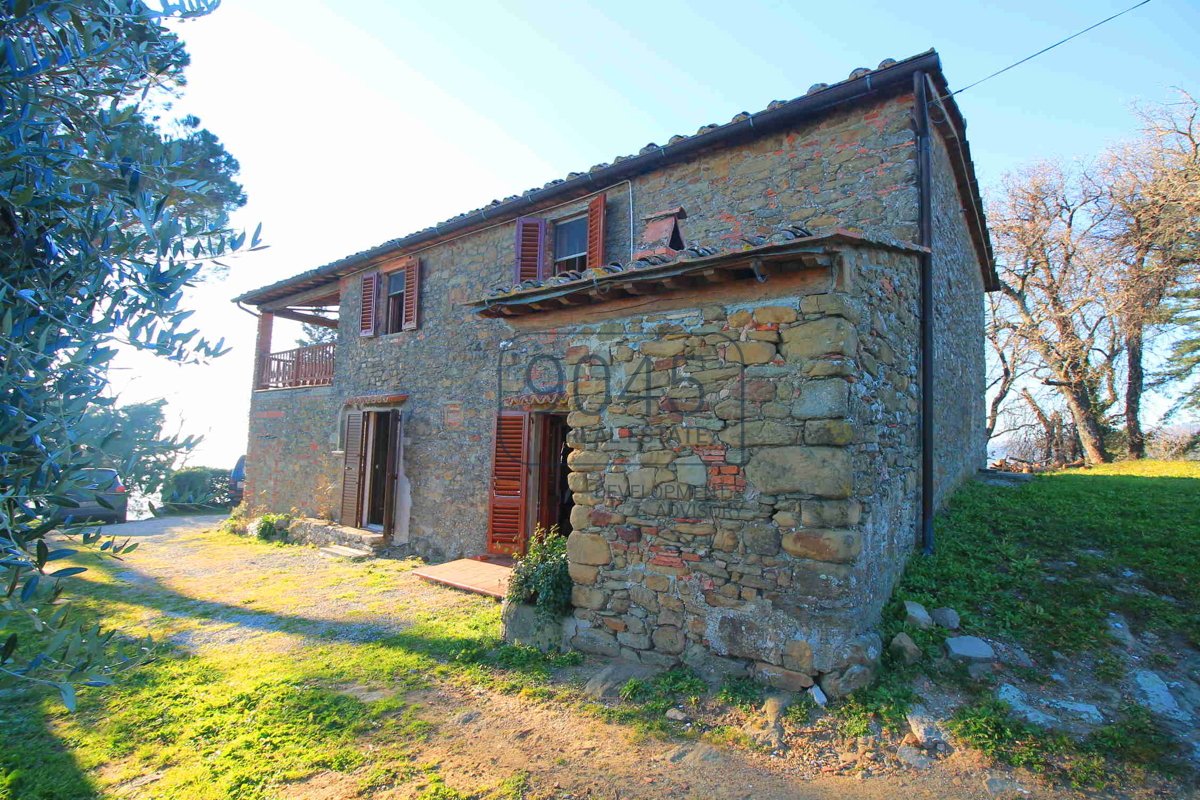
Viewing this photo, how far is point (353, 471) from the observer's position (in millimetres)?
10852

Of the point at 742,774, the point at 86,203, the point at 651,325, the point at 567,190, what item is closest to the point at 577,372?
the point at 651,325

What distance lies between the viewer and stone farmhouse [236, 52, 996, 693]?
4.12m

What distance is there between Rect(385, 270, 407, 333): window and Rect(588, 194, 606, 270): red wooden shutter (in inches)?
174

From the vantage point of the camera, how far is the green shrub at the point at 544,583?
5121mm

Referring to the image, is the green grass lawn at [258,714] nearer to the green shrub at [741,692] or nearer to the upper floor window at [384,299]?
the green shrub at [741,692]

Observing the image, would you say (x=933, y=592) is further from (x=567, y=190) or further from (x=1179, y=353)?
(x=1179, y=353)

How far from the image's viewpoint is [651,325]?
16.0 feet

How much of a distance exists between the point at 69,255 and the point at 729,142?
661cm

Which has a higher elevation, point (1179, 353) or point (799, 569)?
point (1179, 353)

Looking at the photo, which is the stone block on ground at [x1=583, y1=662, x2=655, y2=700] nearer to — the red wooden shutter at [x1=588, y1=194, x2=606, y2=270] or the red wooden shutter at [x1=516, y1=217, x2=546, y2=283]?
the red wooden shutter at [x1=588, y1=194, x2=606, y2=270]

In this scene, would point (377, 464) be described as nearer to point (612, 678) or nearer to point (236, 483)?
point (612, 678)

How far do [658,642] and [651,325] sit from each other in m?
2.49

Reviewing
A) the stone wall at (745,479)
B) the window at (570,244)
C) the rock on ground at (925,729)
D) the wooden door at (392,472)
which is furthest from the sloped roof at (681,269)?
the wooden door at (392,472)

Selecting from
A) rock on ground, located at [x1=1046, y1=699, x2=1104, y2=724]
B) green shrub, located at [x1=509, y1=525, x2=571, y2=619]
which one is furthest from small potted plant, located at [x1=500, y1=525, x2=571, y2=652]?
rock on ground, located at [x1=1046, y1=699, x2=1104, y2=724]
